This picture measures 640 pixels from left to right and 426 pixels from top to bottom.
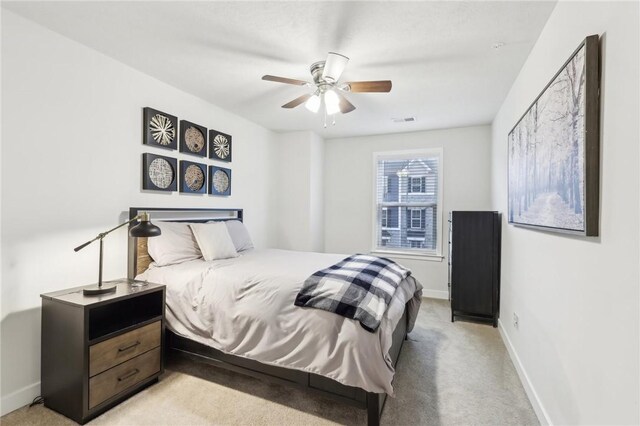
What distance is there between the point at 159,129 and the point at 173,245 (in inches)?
44.2

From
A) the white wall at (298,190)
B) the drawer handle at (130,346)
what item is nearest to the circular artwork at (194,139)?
the white wall at (298,190)

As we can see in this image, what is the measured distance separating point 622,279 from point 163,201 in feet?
10.8

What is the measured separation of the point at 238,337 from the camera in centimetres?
218

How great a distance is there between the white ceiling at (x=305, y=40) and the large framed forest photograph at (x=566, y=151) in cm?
59

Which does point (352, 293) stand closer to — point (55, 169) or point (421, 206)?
point (55, 169)

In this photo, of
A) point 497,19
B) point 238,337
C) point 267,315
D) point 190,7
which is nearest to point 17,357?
point 238,337

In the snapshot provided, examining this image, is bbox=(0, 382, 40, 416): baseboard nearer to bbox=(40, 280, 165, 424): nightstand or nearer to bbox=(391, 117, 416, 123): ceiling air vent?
bbox=(40, 280, 165, 424): nightstand

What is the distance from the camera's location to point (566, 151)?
1525 mm

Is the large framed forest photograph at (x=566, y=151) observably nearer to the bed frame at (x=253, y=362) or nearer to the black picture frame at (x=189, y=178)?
the bed frame at (x=253, y=362)

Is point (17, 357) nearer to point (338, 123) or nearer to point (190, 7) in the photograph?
point (190, 7)

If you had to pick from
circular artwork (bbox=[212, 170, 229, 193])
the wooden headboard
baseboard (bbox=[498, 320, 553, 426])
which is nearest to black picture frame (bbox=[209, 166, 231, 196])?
circular artwork (bbox=[212, 170, 229, 193])

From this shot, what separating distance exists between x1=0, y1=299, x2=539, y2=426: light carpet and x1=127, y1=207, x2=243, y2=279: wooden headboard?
882 mm

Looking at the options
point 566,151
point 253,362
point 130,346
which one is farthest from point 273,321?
point 566,151

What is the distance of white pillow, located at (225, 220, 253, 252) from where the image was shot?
3.50 meters
